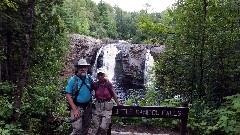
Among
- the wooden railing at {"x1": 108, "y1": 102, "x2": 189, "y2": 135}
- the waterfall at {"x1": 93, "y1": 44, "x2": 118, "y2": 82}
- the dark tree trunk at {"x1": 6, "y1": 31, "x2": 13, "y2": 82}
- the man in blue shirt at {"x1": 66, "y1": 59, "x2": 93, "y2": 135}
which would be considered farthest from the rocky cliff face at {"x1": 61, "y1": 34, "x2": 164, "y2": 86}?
the man in blue shirt at {"x1": 66, "y1": 59, "x2": 93, "y2": 135}

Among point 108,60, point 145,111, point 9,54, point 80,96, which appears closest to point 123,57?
point 108,60

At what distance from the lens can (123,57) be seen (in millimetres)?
21188

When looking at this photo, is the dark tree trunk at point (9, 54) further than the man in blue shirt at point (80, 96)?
Yes

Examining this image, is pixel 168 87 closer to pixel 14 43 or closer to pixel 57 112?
pixel 57 112

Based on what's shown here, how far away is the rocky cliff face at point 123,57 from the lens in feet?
66.7

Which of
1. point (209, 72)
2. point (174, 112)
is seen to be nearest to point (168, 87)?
point (209, 72)

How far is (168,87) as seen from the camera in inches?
376

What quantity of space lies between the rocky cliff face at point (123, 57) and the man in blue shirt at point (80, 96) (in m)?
14.1

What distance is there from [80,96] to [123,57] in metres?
16.4

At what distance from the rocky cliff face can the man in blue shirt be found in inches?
556

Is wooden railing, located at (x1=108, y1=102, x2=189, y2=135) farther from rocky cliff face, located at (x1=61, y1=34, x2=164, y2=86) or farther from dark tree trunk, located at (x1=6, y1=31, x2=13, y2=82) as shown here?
rocky cliff face, located at (x1=61, y1=34, x2=164, y2=86)

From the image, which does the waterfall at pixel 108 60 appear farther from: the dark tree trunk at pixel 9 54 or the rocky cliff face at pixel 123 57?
the dark tree trunk at pixel 9 54

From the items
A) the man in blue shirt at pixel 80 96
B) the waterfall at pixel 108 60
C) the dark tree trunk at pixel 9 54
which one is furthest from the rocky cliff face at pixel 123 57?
the man in blue shirt at pixel 80 96

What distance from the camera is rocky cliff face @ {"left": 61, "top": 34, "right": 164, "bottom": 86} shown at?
800 inches
